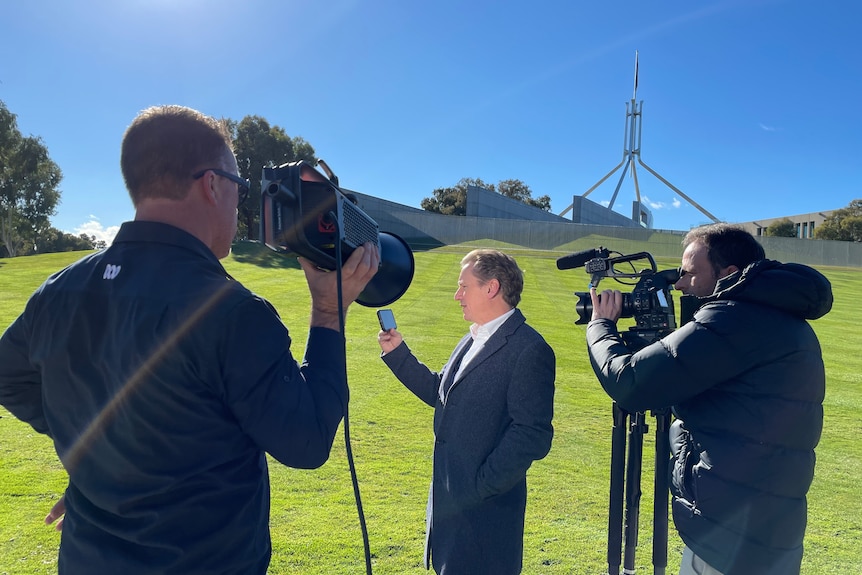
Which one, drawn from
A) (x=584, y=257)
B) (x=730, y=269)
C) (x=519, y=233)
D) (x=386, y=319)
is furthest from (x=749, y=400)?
(x=519, y=233)

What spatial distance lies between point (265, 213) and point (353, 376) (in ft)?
24.3

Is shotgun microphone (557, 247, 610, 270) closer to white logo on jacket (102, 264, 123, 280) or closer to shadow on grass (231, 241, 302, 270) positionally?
white logo on jacket (102, 264, 123, 280)

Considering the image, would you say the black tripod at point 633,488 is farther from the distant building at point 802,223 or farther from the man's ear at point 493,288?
the distant building at point 802,223

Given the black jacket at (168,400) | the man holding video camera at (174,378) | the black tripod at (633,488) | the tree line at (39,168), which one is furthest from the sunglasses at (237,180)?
the tree line at (39,168)

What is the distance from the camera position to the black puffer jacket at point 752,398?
6.43 feet

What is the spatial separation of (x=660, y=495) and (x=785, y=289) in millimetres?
1114

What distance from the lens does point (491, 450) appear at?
2.55 metres

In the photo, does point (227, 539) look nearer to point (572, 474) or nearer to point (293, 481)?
point (293, 481)

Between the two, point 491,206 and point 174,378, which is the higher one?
point 491,206

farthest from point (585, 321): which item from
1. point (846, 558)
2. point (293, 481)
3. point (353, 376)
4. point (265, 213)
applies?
point (353, 376)

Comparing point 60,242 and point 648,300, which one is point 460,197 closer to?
point 60,242

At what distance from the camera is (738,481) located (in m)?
2.01

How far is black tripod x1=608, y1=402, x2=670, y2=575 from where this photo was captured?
2.53 meters

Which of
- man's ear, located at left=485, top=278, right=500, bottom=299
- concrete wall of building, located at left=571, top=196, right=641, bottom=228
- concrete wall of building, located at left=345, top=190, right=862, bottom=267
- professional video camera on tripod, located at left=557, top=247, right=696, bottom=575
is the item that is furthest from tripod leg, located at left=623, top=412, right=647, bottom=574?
concrete wall of building, located at left=571, top=196, right=641, bottom=228
